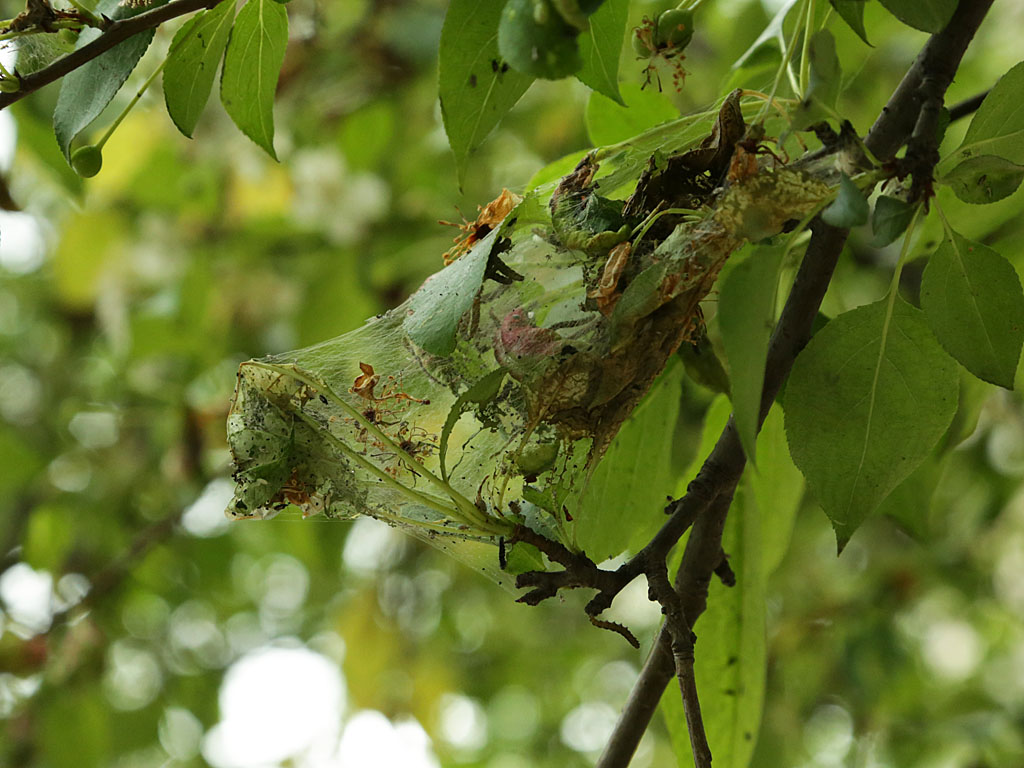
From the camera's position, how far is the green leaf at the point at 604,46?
524mm

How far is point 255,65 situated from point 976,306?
434 millimetres

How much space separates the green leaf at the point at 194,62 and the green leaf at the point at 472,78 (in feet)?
0.44

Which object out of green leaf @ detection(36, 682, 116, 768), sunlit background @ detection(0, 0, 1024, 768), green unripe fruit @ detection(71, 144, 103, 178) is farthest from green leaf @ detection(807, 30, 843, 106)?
green leaf @ detection(36, 682, 116, 768)

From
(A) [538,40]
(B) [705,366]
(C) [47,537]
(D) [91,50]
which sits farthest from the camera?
(C) [47,537]

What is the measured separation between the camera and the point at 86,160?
0.55m

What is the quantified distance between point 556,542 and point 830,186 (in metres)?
0.22

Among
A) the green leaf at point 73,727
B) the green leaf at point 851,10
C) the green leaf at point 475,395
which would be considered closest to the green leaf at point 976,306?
the green leaf at point 851,10

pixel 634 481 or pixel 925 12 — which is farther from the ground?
pixel 925 12

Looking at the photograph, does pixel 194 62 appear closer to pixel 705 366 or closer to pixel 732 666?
pixel 705 366

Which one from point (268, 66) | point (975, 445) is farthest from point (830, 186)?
point (975, 445)

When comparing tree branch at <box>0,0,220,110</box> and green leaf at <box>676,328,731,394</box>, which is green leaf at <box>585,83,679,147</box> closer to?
green leaf at <box>676,328,731,394</box>

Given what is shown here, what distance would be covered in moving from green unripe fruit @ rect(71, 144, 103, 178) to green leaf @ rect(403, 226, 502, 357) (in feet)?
0.74

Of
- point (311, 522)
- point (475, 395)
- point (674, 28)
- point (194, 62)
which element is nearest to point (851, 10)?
point (674, 28)

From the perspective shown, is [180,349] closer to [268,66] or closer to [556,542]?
[268,66]
